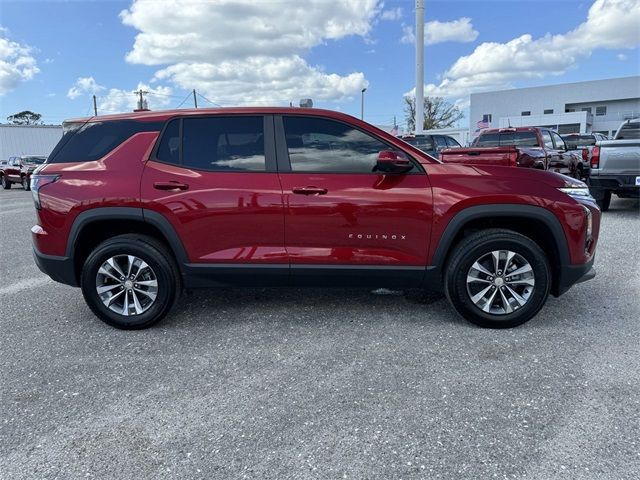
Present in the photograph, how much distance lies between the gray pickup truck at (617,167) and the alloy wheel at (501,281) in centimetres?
612

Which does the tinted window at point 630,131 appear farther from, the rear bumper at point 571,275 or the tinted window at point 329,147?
the tinted window at point 329,147

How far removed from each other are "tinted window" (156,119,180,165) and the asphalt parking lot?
1436 millimetres

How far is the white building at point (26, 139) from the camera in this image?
36875 millimetres

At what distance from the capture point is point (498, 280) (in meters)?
3.71

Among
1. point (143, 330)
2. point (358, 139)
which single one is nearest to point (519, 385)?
point (358, 139)

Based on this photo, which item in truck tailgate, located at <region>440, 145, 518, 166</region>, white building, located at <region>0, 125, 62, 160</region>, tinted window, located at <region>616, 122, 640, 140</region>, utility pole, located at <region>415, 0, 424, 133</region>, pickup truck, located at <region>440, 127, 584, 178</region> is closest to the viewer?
truck tailgate, located at <region>440, 145, 518, 166</region>

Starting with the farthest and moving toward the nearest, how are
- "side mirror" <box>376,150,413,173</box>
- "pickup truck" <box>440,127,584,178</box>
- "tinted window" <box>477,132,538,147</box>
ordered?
1. "tinted window" <box>477,132,538,147</box>
2. "pickup truck" <box>440,127,584,178</box>
3. "side mirror" <box>376,150,413,173</box>

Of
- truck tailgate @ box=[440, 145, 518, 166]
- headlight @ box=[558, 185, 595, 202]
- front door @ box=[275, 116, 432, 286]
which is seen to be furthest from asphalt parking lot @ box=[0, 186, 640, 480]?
truck tailgate @ box=[440, 145, 518, 166]

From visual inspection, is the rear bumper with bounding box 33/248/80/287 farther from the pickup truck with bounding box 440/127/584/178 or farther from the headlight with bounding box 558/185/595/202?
the pickup truck with bounding box 440/127/584/178

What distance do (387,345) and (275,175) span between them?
1.60 meters

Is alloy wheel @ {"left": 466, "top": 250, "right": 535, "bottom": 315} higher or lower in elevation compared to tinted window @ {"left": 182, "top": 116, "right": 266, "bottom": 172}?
lower

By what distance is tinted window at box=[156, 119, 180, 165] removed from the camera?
149 inches

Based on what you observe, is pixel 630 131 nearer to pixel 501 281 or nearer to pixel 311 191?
pixel 501 281

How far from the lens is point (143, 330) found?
3.92 metres
